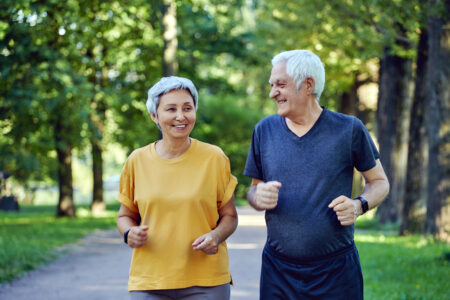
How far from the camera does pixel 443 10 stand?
10.7m

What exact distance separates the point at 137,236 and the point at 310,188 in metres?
0.89

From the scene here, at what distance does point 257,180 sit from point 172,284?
0.68 m

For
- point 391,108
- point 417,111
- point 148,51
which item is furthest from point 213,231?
point 148,51

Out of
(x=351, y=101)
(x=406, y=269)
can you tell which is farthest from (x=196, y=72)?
(x=406, y=269)

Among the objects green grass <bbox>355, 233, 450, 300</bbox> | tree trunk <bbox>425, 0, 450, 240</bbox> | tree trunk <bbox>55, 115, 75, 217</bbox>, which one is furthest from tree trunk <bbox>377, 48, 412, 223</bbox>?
tree trunk <bbox>55, 115, 75, 217</bbox>

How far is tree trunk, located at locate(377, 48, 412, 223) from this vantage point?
1788 centimetres

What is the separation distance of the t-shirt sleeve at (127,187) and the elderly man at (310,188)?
0.67m

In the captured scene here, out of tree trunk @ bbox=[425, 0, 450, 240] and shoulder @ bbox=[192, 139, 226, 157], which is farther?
tree trunk @ bbox=[425, 0, 450, 240]

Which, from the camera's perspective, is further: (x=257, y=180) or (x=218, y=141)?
(x=218, y=141)

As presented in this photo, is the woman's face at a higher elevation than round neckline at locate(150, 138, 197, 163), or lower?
higher

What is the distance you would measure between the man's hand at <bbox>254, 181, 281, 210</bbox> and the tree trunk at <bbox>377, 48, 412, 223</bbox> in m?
15.1

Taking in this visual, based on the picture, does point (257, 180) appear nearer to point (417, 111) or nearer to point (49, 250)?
point (49, 250)

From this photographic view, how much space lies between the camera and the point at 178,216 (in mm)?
3449

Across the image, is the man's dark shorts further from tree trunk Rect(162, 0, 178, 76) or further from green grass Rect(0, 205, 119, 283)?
tree trunk Rect(162, 0, 178, 76)
